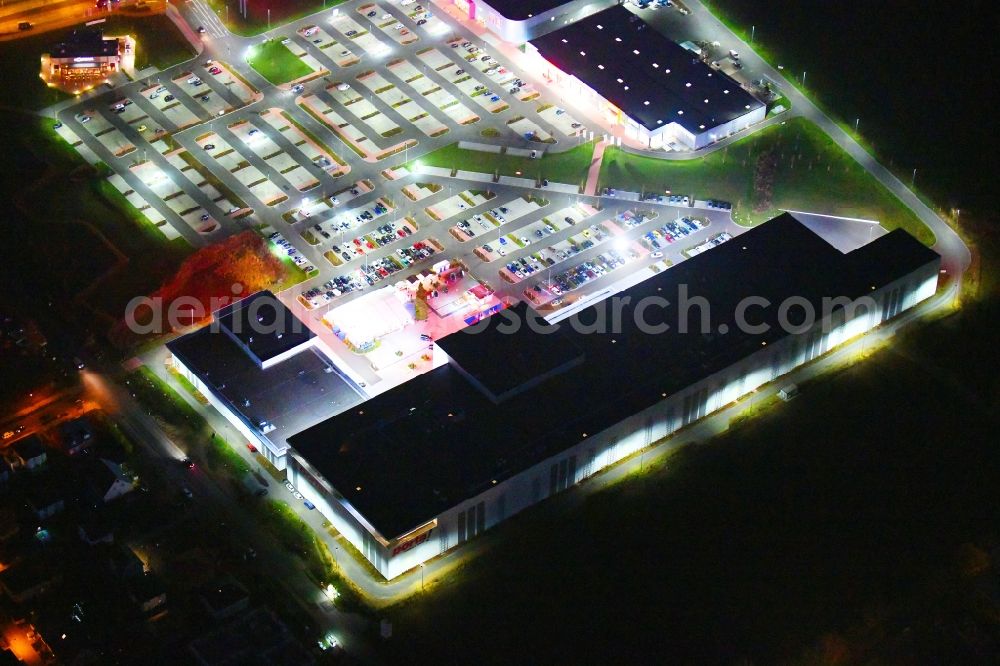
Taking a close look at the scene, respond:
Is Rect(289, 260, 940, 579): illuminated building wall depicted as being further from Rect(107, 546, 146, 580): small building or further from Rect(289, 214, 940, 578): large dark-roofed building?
Rect(107, 546, 146, 580): small building

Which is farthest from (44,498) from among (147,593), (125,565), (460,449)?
(460,449)

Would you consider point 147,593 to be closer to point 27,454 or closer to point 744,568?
point 27,454

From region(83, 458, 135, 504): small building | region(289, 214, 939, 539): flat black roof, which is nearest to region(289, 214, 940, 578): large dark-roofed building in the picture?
region(289, 214, 939, 539): flat black roof

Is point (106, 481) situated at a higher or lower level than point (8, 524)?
higher

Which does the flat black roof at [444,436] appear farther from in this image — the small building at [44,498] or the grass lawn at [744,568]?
the small building at [44,498]

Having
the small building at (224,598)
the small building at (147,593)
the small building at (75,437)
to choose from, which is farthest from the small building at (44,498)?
the small building at (224,598)

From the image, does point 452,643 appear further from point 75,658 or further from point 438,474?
point 75,658
